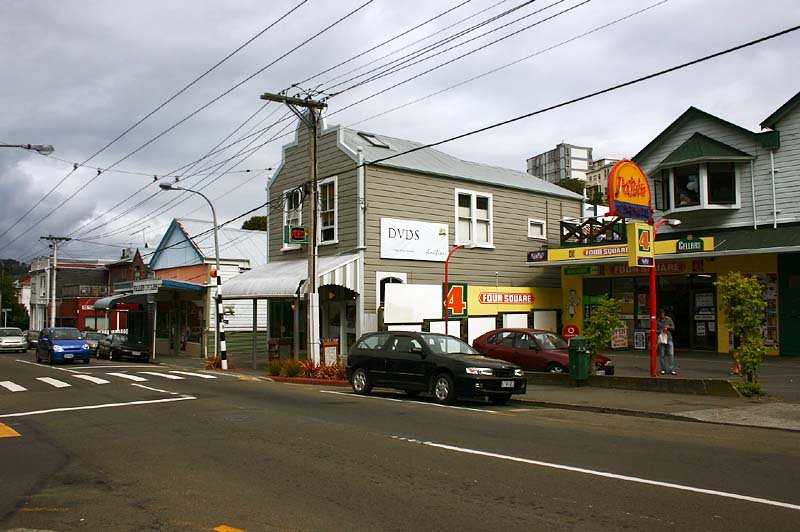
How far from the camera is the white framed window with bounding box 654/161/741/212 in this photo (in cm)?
2434

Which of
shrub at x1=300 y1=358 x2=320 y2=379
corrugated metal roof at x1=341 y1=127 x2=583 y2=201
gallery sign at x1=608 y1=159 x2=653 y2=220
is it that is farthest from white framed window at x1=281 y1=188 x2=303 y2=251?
gallery sign at x1=608 y1=159 x2=653 y2=220

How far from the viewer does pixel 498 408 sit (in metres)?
14.1

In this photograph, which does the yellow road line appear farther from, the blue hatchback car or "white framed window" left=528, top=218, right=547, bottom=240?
"white framed window" left=528, top=218, right=547, bottom=240

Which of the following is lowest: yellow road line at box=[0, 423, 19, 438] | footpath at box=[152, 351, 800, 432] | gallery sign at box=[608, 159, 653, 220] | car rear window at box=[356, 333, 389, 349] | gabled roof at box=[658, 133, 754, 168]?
yellow road line at box=[0, 423, 19, 438]

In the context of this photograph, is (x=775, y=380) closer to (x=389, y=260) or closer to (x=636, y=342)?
(x=636, y=342)

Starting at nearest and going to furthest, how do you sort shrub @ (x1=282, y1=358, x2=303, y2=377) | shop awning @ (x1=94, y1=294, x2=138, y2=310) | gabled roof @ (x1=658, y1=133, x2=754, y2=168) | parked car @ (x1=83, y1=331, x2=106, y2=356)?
shrub @ (x1=282, y1=358, x2=303, y2=377) < gabled roof @ (x1=658, y1=133, x2=754, y2=168) < parked car @ (x1=83, y1=331, x2=106, y2=356) < shop awning @ (x1=94, y1=294, x2=138, y2=310)

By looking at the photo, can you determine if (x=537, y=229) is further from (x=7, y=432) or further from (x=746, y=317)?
(x=7, y=432)

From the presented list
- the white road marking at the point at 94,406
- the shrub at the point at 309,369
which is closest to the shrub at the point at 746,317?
the shrub at the point at 309,369

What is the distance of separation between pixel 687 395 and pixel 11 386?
1776cm

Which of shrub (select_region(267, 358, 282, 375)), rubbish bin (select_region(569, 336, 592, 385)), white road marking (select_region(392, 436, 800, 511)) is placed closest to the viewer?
white road marking (select_region(392, 436, 800, 511))

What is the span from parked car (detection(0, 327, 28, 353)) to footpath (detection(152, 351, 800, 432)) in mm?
32523

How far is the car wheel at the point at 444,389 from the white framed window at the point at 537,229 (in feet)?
53.5

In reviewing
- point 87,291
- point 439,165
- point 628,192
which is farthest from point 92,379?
point 87,291

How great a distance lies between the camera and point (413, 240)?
Result: 84.5 ft
